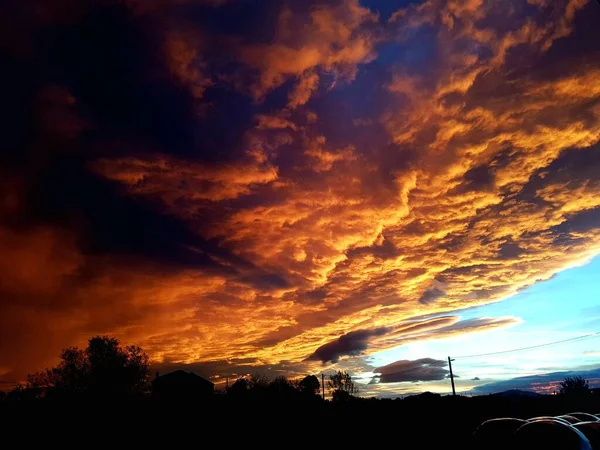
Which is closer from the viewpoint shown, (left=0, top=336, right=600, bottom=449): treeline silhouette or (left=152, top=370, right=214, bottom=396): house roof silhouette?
(left=0, top=336, right=600, bottom=449): treeline silhouette

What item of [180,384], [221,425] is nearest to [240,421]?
[221,425]

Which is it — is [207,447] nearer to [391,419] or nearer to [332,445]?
[332,445]

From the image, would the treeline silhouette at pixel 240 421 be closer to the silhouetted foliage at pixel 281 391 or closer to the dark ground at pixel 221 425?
the dark ground at pixel 221 425

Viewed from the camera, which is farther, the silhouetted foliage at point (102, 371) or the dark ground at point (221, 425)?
the silhouetted foliage at point (102, 371)

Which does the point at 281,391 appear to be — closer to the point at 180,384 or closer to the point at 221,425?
the point at 180,384

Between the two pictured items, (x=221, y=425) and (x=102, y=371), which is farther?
(x=102, y=371)

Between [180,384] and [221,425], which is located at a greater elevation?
[180,384]

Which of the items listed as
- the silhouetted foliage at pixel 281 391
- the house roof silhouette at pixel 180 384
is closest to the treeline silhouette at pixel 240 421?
the silhouetted foliage at pixel 281 391

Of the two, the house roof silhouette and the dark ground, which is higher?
the house roof silhouette

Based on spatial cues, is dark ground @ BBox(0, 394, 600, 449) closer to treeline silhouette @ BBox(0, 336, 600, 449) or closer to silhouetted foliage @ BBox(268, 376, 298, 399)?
treeline silhouette @ BBox(0, 336, 600, 449)

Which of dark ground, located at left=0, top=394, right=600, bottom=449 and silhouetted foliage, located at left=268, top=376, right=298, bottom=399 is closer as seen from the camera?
dark ground, located at left=0, top=394, right=600, bottom=449

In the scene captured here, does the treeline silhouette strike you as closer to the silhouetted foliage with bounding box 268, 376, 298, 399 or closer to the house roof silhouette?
the silhouetted foliage with bounding box 268, 376, 298, 399

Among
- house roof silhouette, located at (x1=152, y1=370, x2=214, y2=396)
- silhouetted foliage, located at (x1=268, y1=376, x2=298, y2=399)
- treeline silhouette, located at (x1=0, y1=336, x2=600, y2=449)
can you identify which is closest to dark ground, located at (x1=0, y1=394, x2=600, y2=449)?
treeline silhouette, located at (x1=0, y1=336, x2=600, y2=449)

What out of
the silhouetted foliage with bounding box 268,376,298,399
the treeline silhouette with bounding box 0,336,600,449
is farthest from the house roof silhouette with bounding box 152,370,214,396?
the treeline silhouette with bounding box 0,336,600,449
